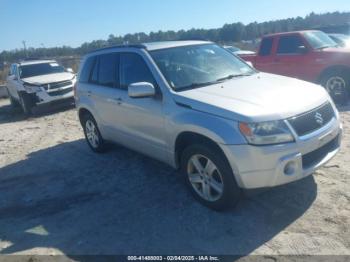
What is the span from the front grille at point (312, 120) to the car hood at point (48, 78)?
388 inches

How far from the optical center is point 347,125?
691cm

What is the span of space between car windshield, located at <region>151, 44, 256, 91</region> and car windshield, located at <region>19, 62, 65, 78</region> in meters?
9.34

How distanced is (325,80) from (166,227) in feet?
22.0

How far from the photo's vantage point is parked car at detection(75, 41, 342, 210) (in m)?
3.50

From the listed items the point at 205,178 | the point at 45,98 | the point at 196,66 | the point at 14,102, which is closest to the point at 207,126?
the point at 205,178

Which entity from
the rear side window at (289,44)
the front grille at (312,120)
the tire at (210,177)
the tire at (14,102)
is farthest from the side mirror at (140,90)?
the tire at (14,102)

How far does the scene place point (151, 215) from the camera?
4.21m

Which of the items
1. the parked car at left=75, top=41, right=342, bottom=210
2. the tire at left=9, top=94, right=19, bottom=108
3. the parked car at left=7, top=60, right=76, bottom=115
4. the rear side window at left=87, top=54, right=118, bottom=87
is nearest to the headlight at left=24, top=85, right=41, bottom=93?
the parked car at left=7, top=60, right=76, bottom=115

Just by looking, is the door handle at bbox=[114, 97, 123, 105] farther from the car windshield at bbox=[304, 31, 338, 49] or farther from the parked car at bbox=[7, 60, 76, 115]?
the parked car at bbox=[7, 60, 76, 115]

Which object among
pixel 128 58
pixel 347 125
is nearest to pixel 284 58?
pixel 347 125

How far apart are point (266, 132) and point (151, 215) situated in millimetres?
1673

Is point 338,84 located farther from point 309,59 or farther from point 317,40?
point 317,40

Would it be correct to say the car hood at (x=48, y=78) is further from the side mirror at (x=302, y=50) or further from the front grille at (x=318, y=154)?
the front grille at (x=318, y=154)

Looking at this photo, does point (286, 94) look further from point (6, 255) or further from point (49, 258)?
point (6, 255)
